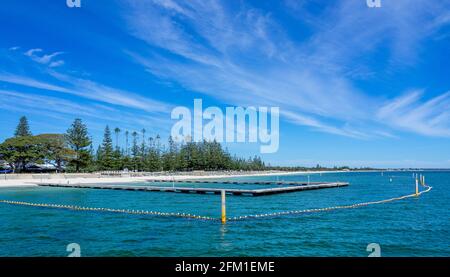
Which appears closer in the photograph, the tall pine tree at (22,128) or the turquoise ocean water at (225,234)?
the turquoise ocean water at (225,234)

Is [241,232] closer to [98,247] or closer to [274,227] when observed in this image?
[274,227]

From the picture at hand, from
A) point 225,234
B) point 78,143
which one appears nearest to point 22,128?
point 78,143

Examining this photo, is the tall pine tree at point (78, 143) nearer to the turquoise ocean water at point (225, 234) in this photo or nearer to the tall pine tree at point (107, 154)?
the tall pine tree at point (107, 154)

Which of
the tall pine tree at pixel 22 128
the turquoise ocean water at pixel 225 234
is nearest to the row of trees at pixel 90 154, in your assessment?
the tall pine tree at pixel 22 128

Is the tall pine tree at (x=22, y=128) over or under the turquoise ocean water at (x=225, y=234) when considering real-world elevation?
over

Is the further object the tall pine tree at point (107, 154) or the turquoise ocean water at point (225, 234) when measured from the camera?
the tall pine tree at point (107, 154)

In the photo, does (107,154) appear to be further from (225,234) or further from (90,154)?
(225,234)

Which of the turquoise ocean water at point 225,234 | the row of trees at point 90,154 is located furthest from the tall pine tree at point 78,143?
the turquoise ocean water at point 225,234

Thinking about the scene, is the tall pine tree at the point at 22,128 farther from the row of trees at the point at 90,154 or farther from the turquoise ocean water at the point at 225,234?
the turquoise ocean water at the point at 225,234

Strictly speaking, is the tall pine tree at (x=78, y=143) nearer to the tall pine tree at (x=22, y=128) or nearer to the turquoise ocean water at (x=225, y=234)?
the tall pine tree at (x=22, y=128)

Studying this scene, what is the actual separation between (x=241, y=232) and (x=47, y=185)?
45.9m
